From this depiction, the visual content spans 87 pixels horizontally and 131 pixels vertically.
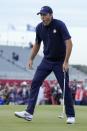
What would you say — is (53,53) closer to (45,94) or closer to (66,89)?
(66,89)

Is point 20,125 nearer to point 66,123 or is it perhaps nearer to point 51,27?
point 66,123

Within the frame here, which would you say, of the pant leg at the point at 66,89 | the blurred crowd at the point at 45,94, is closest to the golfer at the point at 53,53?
the pant leg at the point at 66,89

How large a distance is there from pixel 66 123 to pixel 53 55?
1295 mm

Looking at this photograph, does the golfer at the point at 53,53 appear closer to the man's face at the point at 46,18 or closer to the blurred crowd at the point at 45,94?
the man's face at the point at 46,18

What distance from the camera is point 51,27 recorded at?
11.7m

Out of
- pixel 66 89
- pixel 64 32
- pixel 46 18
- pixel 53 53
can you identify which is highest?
pixel 46 18

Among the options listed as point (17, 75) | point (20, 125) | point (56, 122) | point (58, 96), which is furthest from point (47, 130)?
point (17, 75)

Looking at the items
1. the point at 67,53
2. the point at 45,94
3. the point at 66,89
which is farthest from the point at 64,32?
the point at 45,94

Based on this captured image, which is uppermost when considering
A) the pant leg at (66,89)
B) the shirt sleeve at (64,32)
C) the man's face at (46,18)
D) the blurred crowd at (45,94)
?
the man's face at (46,18)

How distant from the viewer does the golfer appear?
1162 centimetres

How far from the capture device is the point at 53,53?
38.9ft

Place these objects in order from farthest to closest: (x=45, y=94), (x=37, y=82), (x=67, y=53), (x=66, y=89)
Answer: (x=45, y=94) < (x=37, y=82) < (x=66, y=89) < (x=67, y=53)

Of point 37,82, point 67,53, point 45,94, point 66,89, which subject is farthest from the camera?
point 45,94

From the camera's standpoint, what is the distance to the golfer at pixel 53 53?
11617 mm
